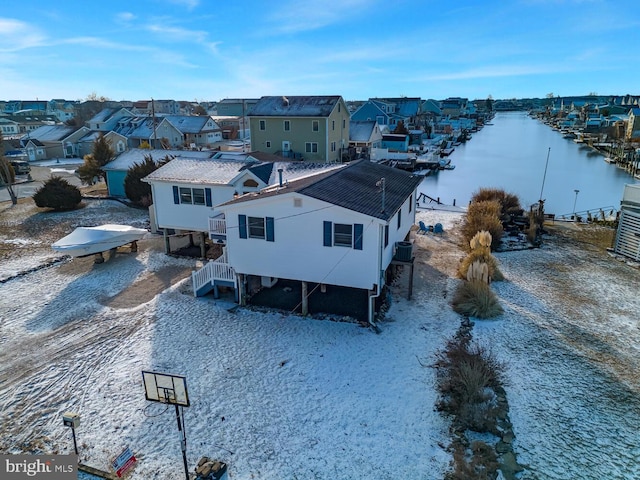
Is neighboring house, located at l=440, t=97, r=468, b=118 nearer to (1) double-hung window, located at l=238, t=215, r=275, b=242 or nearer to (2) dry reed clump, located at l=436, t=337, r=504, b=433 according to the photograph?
(1) double-hung window, located at l=238, t=215, r=275, b=242

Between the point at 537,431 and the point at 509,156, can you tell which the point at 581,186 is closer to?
the point at 509,156

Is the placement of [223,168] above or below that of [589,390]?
above

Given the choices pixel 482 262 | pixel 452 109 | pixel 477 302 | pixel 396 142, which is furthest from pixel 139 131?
pixel 452 109

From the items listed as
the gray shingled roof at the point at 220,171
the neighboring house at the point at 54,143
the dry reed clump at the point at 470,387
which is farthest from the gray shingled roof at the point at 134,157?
the neighboring house at the point at 54,143

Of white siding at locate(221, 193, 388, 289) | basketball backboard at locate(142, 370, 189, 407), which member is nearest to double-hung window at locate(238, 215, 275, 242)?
white siding at locate(221, 193, 388, 289)

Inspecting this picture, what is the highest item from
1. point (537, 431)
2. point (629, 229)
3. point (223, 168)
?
point (223, 168)

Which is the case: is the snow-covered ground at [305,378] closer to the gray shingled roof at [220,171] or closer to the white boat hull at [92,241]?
the white boat hull at [92,241]

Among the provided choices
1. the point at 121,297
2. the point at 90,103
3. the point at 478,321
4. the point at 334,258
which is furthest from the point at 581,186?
the point at 90,103
